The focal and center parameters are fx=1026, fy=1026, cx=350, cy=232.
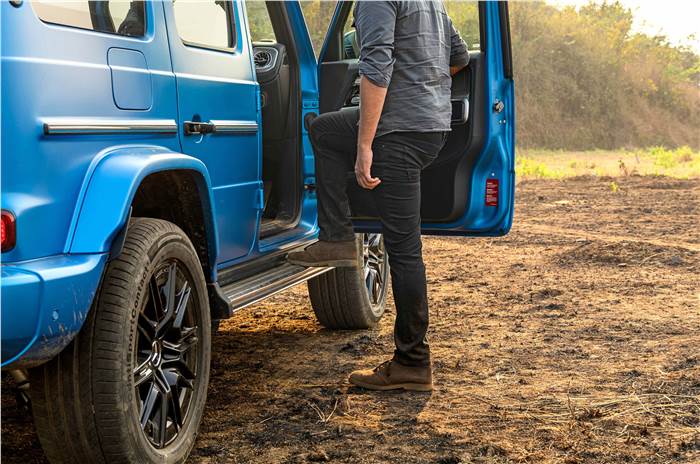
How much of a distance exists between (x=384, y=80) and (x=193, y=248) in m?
1.08

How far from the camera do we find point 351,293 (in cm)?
586

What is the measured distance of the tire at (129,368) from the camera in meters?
3.11

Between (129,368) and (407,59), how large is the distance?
1.87 metres

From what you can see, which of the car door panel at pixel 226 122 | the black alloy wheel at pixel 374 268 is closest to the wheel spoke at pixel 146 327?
the car door panel at pixel 226 122

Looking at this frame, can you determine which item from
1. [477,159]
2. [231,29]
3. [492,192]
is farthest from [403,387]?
[231,29]

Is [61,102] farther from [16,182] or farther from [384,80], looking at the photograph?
[384,80]

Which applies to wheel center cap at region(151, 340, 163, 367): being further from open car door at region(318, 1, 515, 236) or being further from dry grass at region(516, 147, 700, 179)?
dry grass at region(516, 147, 700, 179)

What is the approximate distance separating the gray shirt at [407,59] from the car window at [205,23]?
0.64 meters

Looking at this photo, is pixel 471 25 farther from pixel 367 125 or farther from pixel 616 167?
pixel 616 167

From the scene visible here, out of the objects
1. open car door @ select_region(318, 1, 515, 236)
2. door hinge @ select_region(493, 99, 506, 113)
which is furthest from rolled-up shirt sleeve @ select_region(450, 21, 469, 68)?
door hinge @ select_region(493, 99, 506, 113)

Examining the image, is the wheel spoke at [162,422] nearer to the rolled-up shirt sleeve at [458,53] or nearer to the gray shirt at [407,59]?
the gray shirt at [407,59]

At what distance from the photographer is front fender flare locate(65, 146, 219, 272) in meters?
3.05

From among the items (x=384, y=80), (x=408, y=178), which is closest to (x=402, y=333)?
(x=408, y=178)

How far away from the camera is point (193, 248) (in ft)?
12.1
